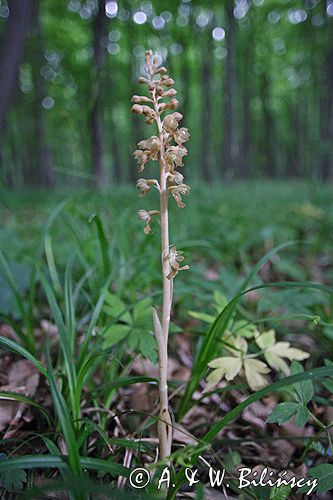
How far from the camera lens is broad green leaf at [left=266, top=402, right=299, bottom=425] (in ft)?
3.42

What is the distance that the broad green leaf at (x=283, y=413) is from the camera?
1042 millimetres

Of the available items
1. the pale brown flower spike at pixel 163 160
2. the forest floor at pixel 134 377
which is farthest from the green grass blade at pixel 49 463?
the pale brown flower spike at pixel 163 160

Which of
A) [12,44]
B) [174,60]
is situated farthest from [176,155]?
[174,60]

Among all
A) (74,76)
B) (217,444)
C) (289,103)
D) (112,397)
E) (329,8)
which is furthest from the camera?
(289,103)

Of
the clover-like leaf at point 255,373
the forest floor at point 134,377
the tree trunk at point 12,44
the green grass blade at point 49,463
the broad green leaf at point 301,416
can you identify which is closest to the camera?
the green grass blade at point 49,463

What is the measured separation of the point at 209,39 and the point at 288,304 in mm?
18617

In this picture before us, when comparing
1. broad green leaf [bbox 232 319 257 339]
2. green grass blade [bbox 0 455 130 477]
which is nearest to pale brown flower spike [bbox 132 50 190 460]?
green grass blade [bbox 0 455 130 477]

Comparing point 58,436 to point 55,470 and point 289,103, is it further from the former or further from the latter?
point 289,103

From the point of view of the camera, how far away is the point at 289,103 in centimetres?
2903

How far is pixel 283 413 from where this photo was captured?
1.06 m

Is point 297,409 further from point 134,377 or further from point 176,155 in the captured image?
point 176,155

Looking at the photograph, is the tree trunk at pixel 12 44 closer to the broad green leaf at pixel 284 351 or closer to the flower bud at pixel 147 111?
the flower bud at pixel 147 111

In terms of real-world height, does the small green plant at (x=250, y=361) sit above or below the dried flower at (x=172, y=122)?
below

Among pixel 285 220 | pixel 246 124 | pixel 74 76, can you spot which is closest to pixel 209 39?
pixel 246 124
